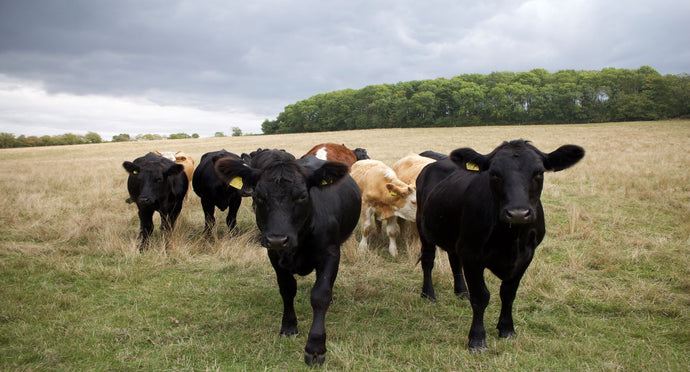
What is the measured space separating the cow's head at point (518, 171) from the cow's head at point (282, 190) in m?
1.28

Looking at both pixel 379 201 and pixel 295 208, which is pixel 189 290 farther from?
pixel 379 201

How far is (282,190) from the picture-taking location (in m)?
3.47

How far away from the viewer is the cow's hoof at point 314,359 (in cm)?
354

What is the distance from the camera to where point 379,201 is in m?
7.52

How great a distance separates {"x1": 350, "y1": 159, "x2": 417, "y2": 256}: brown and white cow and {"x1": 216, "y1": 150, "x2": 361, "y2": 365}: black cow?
3.04 m

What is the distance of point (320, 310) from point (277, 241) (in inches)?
33.6

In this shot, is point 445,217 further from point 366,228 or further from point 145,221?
point 145,221

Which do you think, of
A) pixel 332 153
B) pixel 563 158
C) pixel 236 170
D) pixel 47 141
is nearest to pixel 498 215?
pixel 563 158

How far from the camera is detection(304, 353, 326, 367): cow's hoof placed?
139 inches

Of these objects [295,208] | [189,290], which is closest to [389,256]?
[189,290]

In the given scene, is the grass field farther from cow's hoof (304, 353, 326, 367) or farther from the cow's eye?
the cow's eye

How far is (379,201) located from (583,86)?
219 ft

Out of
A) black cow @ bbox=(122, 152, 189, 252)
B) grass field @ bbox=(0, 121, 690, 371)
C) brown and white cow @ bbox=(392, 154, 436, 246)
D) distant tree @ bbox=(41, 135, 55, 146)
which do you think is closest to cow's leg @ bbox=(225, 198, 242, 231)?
grass field @ bbox=(0, 121, 690, 371)

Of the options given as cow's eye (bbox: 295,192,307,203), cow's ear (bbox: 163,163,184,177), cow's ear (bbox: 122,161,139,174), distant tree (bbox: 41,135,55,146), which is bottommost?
cow's eye (bbox: 295,192,307,203)
